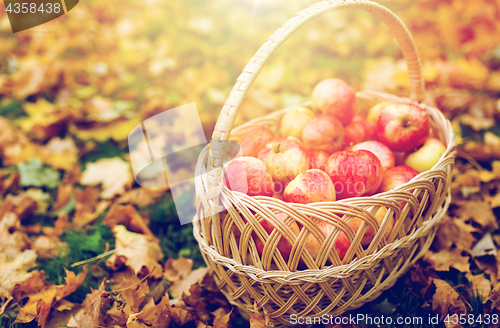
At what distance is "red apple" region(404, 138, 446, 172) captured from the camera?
3.86 feet

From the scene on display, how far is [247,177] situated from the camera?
102 centimetres

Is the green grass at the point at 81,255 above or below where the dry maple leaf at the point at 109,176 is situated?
below

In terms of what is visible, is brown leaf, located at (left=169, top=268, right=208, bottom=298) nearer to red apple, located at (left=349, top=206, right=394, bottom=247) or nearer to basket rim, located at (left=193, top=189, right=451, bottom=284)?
basket rim, located at (left=193, top=189, right=451, bottom=284)

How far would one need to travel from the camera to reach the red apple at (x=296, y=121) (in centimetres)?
131

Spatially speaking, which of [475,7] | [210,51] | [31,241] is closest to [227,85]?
[210,51]

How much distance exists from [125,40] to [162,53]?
1.54ft

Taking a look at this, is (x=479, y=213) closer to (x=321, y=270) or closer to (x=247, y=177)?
(x=321, y=270)

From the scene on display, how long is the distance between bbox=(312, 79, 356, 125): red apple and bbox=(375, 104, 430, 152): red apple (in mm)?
148

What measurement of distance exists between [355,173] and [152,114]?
151cm

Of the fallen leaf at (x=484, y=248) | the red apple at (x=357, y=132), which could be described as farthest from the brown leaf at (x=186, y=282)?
the fallen leaf at (x=484, y=248)

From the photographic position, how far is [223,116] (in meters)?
0.89

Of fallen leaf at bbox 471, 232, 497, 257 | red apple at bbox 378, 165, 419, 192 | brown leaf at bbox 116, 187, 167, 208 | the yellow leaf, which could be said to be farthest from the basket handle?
the yellow leaf

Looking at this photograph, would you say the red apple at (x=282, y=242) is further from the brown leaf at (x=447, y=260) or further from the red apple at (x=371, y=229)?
the brown leaf at (x=447, y=260)

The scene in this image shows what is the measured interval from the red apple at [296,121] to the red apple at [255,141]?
0.37ft
